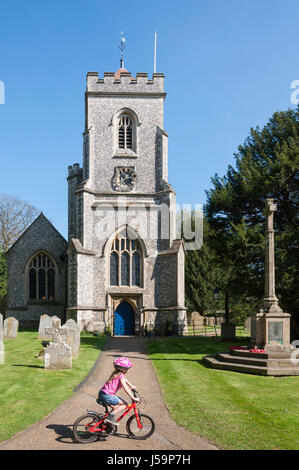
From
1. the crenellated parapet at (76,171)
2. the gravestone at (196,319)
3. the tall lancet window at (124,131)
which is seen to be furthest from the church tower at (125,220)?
the gravestone at (196,319)

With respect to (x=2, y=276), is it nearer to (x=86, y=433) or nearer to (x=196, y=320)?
(x=196, y=320)

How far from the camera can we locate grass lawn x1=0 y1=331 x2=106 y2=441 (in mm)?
6805

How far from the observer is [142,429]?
609cm

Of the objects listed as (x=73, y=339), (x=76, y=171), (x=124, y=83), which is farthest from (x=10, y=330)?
(x=124, y=83)

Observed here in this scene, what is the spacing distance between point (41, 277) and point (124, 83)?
14038 millimetres

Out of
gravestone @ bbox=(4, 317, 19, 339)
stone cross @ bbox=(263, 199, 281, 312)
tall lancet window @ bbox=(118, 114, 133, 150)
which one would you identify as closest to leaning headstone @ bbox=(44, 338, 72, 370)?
stone cross @ bbox=(263, 199, 281, 312)

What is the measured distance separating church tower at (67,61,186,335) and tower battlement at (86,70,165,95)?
65 mm

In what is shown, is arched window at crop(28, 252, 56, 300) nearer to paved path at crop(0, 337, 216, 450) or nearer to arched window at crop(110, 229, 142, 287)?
arched window at crop(110, 229, 142, 287)

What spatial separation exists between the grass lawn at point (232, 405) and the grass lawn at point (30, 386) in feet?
7.47

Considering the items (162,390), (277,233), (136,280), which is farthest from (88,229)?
(162,390)

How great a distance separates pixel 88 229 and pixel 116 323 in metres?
5.89

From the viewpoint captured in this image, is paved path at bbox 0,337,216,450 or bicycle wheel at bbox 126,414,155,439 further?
bicycle wheel at bbox 126,414,155,439

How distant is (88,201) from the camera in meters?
23.8

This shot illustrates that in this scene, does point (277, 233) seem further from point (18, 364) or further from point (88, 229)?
point (18, 364)
